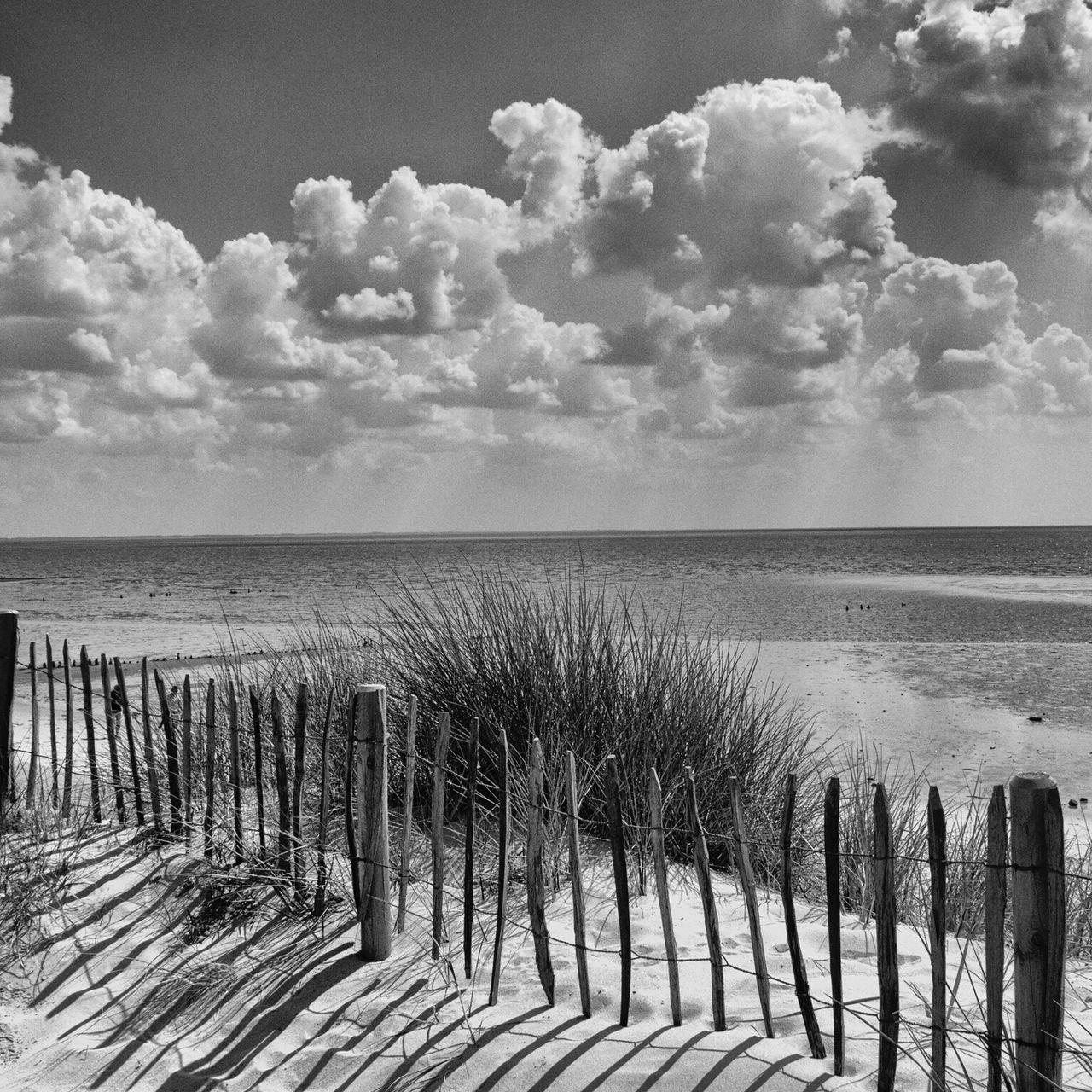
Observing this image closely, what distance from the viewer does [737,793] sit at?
296 centimetres

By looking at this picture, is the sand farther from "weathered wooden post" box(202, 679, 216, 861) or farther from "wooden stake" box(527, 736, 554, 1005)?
"weathered wooden post" box(202, 679, 216, 861)

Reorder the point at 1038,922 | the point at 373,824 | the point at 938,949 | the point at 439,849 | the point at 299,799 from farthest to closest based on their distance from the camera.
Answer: the point at 299,799 < the point at 373,824 < the point at 439,849 < the point at 938,949 < the point at 1038,922

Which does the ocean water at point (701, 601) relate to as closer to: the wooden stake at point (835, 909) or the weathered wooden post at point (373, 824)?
→ the weathered wooden post at point (373, 824)

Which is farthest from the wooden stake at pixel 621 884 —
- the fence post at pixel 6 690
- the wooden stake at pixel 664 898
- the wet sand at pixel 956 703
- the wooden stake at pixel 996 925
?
the wet sand at pixel 956 703

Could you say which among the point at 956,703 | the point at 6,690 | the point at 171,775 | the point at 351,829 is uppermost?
the point at 6,690

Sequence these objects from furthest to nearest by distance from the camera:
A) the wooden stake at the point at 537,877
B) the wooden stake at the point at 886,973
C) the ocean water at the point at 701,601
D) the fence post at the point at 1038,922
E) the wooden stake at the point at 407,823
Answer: the ocean water at the point at 701,601
the wooden stake at the point at 407,823
the wooden stake at the point at 537,877
the wooden stake at the point at 886,973
the fence post at the point at 1038,922

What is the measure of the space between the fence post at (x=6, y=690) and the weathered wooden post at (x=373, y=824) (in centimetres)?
207

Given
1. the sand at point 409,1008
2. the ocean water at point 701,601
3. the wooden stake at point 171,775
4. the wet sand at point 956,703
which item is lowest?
the wet sand at point 956,703

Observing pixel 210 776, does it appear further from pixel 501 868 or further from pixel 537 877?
pixel 537 877

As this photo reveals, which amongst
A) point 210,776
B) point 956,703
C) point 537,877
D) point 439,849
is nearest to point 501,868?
point 537,877

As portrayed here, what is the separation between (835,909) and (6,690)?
3972 millimetres

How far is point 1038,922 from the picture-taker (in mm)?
2365

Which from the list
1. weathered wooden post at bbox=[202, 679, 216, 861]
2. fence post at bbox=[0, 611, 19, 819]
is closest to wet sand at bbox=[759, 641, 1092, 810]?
weathered wooden post at bbox=[202, 679, 216, 861]

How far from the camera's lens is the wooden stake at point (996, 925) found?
2.38 meters
